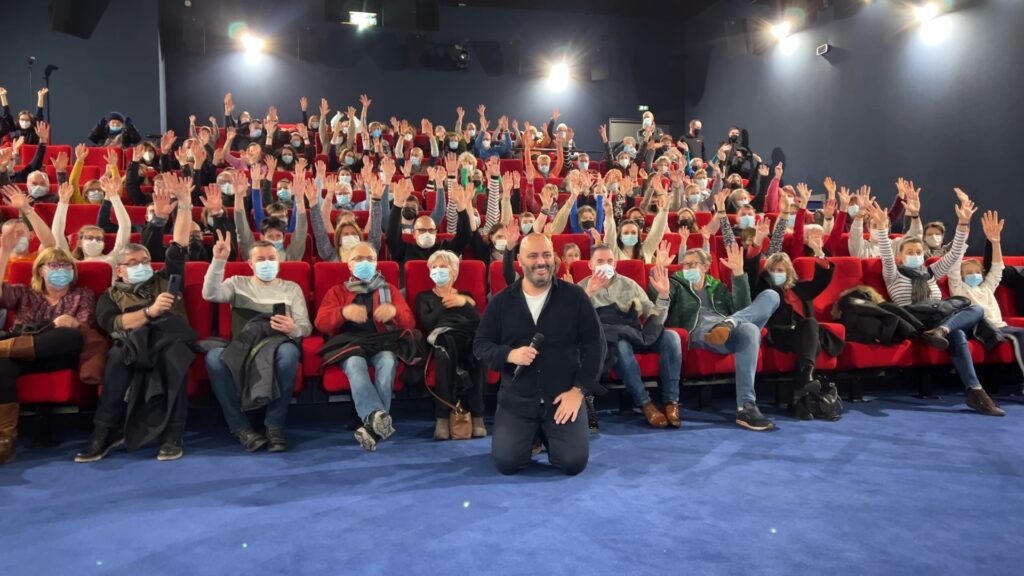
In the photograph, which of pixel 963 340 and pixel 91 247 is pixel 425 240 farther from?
pixel 963 340

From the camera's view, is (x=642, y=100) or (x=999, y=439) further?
(x=642, y=100)

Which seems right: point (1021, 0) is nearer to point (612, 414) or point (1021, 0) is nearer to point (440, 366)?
point (612, 414)

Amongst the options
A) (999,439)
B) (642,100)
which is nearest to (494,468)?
(999,439)

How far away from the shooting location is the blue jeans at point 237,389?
3.21 metres

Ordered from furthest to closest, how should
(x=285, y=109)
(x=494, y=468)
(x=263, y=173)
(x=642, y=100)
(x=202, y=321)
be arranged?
(x=642, y=100)
(x=285, y=109)
(x=263, y=173)
(x=202, y=321)
(x=494, y=468)

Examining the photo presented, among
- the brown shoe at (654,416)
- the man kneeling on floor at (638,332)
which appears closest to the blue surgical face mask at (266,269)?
the man kneeling on floor at (638,332)

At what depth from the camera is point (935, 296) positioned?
428 centimetres

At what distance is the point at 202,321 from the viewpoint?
3547mm

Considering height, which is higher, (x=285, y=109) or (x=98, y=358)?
(x=285, y=109)

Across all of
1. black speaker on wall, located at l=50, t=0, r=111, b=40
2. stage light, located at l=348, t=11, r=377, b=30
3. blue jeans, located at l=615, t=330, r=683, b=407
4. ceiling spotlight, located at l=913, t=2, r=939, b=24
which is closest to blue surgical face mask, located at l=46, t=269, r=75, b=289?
blue jeans, located at l=615, t=330, r=683, b=407

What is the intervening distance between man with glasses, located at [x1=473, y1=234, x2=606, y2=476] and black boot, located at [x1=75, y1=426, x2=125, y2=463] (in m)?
1.57

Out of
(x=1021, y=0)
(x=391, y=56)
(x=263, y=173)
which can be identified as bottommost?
(x=263, y=173)

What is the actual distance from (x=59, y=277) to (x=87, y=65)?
7.39m

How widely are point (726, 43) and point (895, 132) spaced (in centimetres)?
395
